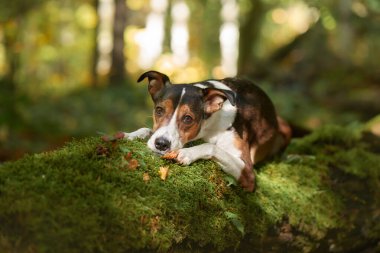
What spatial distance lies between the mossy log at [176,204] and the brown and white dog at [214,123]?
0.16 meters

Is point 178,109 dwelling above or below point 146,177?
above

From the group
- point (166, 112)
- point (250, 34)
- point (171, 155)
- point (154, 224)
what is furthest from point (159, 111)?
point (250, 34)

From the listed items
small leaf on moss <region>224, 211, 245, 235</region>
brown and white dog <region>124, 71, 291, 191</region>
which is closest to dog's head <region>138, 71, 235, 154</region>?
brown and white dog <region>124, 71, 291, 191</region>

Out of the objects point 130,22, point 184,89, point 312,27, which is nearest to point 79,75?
point 130,22

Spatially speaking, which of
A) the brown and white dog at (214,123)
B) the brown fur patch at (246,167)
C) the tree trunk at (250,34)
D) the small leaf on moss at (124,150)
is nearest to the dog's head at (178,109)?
the brown and white dog at (214,123)

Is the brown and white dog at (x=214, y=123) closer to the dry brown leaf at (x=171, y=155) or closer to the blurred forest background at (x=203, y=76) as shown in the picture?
the dry brown leaf at (x=171, y=155)

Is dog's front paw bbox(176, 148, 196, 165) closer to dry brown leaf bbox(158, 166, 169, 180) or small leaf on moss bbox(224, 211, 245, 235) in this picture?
dry brown leaf bbox(158, 166, 169, 180)

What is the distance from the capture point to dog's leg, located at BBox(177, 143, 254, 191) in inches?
195

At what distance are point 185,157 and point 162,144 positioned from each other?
26cm

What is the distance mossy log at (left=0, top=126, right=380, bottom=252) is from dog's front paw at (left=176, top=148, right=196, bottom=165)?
0.23 feet

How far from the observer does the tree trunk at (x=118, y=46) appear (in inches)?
802

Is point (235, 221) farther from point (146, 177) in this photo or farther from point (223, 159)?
point (146, 177)

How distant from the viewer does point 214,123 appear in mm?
5816

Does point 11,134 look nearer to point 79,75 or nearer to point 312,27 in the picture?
point 312,27
